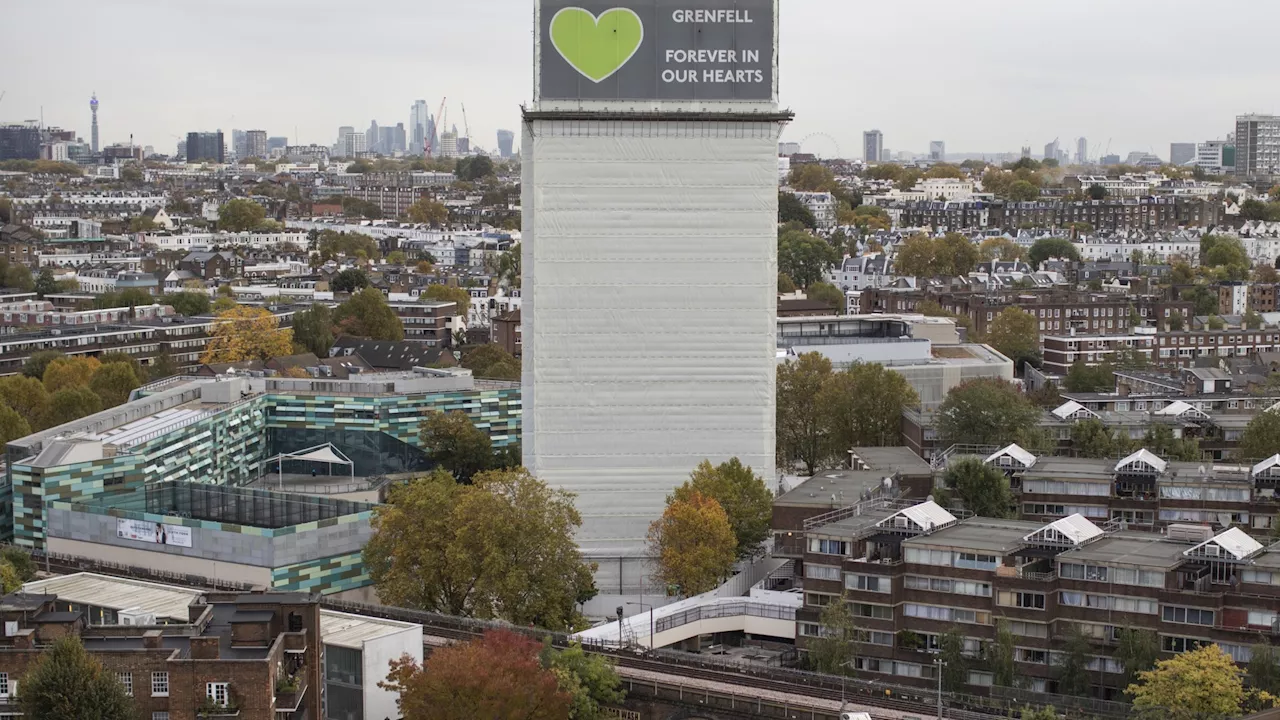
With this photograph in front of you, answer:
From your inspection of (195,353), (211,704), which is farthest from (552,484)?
(195,353)

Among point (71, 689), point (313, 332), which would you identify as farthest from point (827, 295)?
point (71, 689)

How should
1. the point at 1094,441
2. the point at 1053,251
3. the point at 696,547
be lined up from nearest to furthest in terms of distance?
the point at 696,547, the point at 1094,441, the point at 1053,251

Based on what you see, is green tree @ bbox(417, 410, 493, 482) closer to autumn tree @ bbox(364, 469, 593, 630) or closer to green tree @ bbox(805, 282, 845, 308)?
autumn tree @ bbox(364, 469, 593, 630)

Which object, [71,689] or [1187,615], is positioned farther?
[1187,615]

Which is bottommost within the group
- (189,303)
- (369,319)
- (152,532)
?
(152,532)

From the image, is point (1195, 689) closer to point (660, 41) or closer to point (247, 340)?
point (660, 41)

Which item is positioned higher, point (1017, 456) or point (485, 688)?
point (1017, 456)

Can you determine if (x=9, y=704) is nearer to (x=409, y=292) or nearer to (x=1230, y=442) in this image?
(x=1230, y=442)
